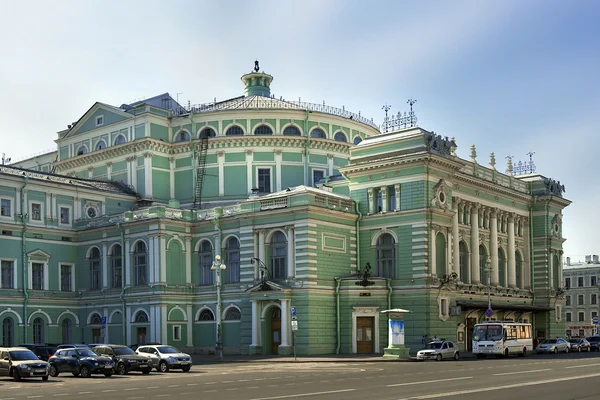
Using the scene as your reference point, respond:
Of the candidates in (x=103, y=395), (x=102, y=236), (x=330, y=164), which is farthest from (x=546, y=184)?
(x=103, y=395)

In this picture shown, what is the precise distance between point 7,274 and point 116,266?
8681 mm

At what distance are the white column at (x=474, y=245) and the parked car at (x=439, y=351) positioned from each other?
1530 centimetres

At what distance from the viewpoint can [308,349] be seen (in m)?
→ 60.3

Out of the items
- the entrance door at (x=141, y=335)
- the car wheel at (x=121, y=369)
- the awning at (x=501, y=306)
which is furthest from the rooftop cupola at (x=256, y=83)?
the car wheel at (x=121, y=369)

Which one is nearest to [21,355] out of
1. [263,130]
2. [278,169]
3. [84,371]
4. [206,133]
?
[84,371]

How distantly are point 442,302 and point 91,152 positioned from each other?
37418 millimetres

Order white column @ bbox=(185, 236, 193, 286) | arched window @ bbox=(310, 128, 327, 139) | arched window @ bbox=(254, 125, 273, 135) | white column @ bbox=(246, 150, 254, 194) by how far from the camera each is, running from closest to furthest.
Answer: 1. white column @ bbox=(185, 236, 193, 286)
2. white column @ bbox=(246, 150, 254, 194)
3. arched window @ bbox=(254, 125, 273, 135)
4. arched window @ bbox=(310, 128, 327, 139)

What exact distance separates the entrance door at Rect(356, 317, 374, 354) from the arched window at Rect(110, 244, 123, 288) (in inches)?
812

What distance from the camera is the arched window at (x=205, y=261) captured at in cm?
6800

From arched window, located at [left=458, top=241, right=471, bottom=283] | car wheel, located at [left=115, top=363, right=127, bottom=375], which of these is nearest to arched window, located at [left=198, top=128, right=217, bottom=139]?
arched window, located at [left=458, top=241, right=471, bottom=283]

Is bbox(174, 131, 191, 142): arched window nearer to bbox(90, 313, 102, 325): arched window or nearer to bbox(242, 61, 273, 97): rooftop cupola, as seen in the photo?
bbox(242, 61, 273, 97): rooftop cupola

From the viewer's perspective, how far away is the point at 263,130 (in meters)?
76.6

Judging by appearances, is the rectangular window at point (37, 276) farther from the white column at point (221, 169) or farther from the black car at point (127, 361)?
the black car at point (127, 361)

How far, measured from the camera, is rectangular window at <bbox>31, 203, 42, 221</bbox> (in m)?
68.2
